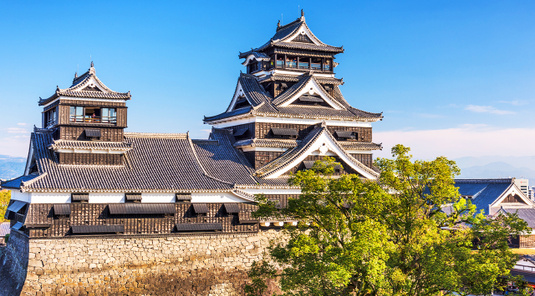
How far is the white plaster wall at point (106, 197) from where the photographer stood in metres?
27.0

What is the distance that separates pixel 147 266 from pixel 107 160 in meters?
6.08

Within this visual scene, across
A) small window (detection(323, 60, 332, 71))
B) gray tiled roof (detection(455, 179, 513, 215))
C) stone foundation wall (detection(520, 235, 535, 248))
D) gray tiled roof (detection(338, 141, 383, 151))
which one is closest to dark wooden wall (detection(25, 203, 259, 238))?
gray tiled roof (detection(338, 141, 383, 151))

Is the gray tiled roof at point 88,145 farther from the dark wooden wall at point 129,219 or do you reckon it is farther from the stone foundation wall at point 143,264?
the stone foundation wall at point 143,264

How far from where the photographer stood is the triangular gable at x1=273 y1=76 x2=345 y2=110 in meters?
35.2

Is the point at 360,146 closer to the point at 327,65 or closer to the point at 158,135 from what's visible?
the point at 327,65

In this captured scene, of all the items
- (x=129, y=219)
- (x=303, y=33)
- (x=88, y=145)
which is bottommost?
(x=129, y=219)

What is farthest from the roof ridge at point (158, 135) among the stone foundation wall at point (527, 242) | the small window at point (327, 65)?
the stone foundation wall at point (527, 242)

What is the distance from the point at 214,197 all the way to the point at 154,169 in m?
3.53

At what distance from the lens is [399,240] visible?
2247 cm

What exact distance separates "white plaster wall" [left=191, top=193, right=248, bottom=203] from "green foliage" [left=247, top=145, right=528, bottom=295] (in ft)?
21.3

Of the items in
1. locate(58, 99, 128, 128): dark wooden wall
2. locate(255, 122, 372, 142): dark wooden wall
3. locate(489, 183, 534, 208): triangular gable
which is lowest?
locate(489, 183, 534, 208): triangular gable

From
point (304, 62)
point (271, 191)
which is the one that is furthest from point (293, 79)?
point (271, 191)

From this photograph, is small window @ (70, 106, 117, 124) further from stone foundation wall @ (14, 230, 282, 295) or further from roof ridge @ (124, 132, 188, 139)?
stone foundation wall @ (14, 230, 282, 295)

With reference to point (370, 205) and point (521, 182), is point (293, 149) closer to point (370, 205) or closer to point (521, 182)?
point (370, 205)
